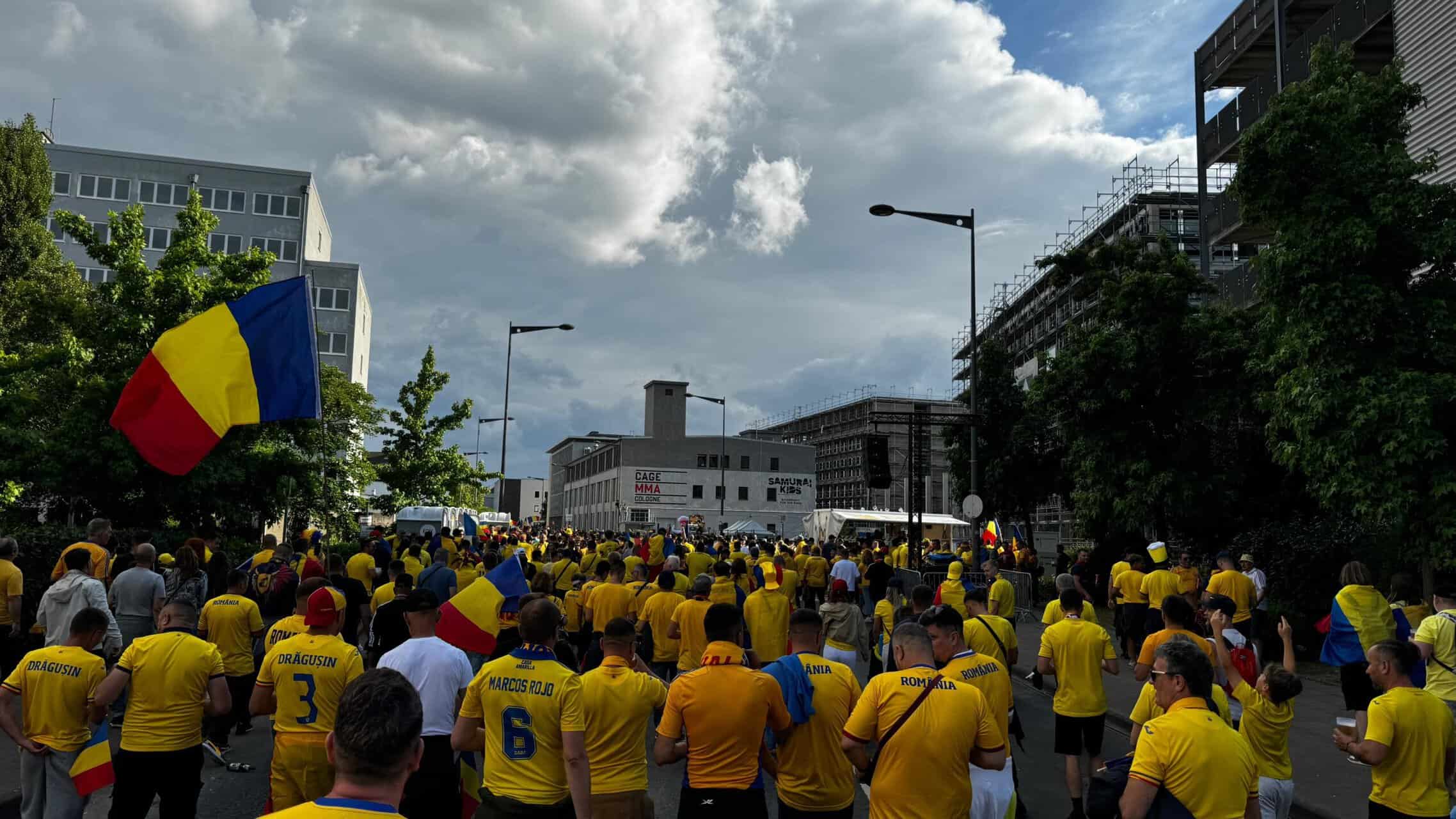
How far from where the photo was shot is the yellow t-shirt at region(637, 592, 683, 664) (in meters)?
9.80

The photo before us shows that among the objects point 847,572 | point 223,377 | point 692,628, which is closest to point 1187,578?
point 847,572

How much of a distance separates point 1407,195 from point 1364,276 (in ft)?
4.26

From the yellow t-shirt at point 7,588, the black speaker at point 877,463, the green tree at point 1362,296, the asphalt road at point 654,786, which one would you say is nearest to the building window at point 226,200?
the black speaker at point 877,463

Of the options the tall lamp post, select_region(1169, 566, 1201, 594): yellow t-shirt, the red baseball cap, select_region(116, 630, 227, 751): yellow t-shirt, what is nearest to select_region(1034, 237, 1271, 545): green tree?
the tall lamp post

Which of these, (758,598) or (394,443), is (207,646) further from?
(394,443)

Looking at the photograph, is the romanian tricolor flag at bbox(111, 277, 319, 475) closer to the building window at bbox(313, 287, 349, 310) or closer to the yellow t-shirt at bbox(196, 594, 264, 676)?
the yellow t-shirt at bbox(196, 594, 264, 676)

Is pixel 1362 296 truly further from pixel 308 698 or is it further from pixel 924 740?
pixel 308 698

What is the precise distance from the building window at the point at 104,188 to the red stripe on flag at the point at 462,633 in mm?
62279

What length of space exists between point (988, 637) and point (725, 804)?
3.27m

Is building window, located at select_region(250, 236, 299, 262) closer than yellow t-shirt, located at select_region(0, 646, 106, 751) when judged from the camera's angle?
No

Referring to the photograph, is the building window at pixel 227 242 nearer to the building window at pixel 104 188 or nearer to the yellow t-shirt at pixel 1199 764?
the building window at pixel 104 188

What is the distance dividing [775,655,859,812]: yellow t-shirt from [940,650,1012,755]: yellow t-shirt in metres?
0.81

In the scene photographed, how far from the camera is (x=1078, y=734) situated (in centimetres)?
733

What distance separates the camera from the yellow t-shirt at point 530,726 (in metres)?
4.59
